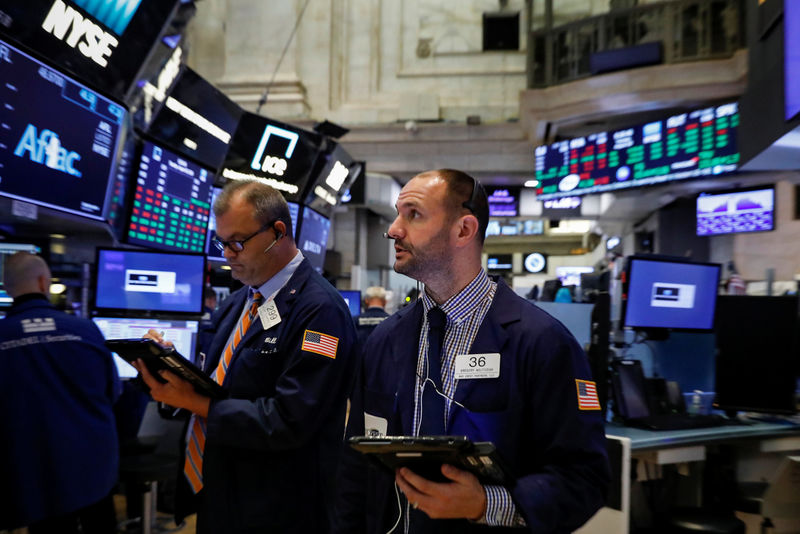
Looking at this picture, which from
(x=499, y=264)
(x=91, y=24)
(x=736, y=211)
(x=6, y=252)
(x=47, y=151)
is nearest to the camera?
(x=47, y=151)

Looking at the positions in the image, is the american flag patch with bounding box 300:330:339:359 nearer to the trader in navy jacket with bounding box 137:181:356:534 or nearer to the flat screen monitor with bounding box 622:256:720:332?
the trader in navy jacket with bounding box 137:181:356:534

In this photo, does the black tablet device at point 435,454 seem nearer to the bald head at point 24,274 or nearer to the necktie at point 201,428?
the necktie at point 201,428

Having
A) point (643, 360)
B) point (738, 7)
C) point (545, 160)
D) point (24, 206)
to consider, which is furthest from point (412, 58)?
point (24, 206)

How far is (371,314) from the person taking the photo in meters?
6.11

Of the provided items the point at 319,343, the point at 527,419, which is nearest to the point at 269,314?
the point at 319,343

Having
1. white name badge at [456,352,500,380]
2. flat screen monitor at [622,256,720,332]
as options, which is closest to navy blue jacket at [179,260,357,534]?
Result: white name badge at [456,352,500,380]

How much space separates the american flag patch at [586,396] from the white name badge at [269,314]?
919 mm

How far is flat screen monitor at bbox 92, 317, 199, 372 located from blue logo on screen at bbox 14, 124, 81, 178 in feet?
3.39

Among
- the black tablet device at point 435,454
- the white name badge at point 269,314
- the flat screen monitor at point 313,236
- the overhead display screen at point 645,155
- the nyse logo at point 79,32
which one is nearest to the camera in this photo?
the black tablet device at point 435,454

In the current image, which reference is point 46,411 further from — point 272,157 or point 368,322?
point 368,322

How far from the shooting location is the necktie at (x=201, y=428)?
1965 millimetres

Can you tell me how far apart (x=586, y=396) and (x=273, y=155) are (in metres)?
4.14

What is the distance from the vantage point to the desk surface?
283 centimetres

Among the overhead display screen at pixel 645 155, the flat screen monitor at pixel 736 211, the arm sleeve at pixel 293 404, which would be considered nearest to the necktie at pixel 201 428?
the arm sleeve at pixel 293 404
